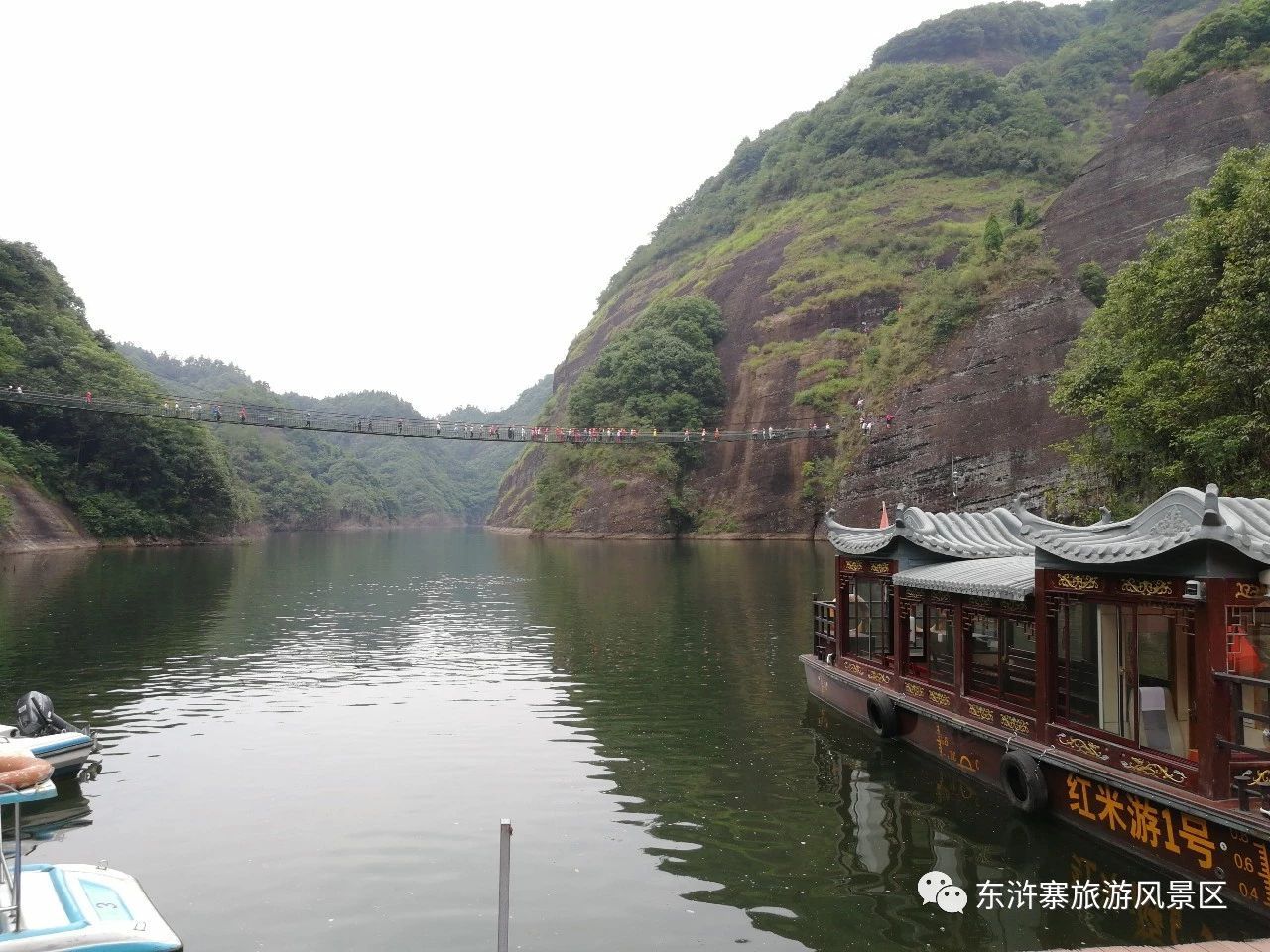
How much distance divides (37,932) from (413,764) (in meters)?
6.98

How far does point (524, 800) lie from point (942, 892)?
5.12 m

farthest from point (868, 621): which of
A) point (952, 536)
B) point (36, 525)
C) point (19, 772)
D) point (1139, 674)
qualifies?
point (36, 525)

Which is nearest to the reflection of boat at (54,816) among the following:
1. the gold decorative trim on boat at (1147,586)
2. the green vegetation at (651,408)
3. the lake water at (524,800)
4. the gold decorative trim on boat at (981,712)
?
the lake water at (524,800)

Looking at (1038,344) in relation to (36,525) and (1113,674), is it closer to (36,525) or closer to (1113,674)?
(1113,674)

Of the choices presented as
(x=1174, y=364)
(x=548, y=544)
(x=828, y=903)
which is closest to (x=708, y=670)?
(x=828, y=903)

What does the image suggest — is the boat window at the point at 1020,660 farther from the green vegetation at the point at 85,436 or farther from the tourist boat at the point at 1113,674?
the green vegetation at the point at 85,436

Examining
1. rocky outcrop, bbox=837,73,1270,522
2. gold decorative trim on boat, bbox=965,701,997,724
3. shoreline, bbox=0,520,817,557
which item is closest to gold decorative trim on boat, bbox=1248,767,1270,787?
gold decorative trim on boat, bbox=965,701,997,724

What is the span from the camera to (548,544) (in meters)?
72.0

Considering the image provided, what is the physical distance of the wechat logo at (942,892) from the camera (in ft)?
28.9

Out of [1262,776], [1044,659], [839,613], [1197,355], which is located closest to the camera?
[1262,776]

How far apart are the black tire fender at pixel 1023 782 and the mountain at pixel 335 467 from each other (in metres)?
88.9

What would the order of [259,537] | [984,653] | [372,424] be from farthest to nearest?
[259,537]
[372,424]
[984,653]

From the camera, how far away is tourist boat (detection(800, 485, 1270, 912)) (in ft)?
28.2

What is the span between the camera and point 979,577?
1259cm
